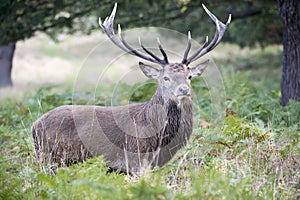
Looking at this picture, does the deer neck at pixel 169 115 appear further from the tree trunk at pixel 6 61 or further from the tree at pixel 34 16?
the tree trunk at pixel 6 61

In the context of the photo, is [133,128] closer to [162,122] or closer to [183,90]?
[162,122]

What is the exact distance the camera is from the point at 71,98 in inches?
380

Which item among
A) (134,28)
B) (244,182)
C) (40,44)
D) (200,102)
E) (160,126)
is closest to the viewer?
(244,182)

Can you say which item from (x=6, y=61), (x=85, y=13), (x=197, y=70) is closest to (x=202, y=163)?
(x=197, y=70)

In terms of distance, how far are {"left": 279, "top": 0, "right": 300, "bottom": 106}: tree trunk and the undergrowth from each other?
347mm

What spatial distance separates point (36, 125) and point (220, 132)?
229 centimetres

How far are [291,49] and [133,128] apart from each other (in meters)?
3.34

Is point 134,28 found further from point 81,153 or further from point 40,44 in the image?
point 40,44

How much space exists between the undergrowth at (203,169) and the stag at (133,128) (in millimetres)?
233

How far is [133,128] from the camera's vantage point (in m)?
6.18

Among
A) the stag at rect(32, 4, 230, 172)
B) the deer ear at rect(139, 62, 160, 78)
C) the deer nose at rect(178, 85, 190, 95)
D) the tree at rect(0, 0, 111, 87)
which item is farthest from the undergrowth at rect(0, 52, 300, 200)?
the tree at rect(0, 0, 111, 87)

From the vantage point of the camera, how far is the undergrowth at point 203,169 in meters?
4.41

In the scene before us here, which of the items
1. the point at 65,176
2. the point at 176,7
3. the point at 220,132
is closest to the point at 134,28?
the point at 176,7

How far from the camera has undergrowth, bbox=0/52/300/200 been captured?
4406 mm
